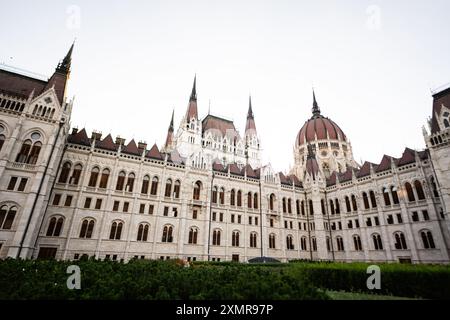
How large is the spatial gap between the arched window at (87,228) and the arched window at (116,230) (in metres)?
2.39

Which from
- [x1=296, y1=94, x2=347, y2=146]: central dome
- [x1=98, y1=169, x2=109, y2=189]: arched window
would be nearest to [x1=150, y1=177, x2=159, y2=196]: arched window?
[x1=98, y1=169, x2=109, y2=189]: arched window

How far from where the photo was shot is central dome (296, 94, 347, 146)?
6531 cm

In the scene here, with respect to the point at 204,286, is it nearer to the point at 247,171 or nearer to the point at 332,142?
the point at 247,171

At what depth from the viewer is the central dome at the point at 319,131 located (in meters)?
65.3

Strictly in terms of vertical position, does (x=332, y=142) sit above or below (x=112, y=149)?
above

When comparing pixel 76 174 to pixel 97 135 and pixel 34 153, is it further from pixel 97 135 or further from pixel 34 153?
pixel 97 135

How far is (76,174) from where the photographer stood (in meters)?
32.5

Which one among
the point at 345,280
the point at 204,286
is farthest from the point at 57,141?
the point at 345,280

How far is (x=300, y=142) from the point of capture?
69312 mm

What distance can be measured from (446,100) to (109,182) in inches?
1961

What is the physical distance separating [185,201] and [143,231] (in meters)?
7.39

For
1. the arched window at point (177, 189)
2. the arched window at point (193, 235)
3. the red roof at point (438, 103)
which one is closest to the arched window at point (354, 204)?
the red roof at point (438, 103)

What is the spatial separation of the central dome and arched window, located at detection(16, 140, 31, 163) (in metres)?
60.9

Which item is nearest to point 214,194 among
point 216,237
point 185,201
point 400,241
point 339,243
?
point 185,201
